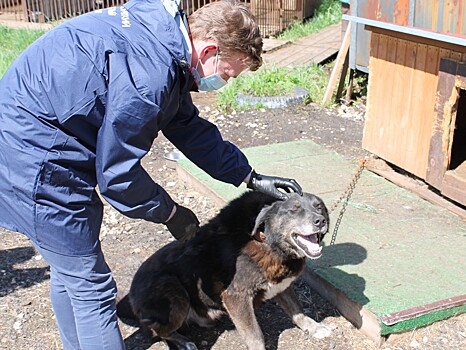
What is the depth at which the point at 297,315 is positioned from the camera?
3.84 metres

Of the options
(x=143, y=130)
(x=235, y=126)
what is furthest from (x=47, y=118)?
(x=235, y=126)

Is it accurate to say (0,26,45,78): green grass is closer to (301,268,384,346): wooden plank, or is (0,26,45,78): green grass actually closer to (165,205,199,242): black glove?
(301,268,384,346): wooden plank

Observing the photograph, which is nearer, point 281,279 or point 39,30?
point 281,279

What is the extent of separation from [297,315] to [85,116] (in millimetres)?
1953

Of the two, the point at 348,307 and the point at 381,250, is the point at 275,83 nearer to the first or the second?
the point at 381,250

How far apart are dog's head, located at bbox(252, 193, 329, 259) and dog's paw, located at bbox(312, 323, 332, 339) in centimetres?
57

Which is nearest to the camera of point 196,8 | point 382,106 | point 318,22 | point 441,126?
point 441,126

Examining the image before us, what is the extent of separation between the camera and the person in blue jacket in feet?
8.25

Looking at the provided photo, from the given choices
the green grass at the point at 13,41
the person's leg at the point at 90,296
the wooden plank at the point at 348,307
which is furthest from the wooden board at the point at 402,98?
the green grass at the point at 13,41

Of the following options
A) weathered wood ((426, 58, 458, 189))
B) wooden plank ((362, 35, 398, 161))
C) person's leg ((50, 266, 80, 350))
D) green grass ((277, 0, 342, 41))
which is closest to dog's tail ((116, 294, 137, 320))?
person's leg ((50, 266, 80, 350))

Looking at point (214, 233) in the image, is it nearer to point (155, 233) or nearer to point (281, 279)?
point (281, 279)

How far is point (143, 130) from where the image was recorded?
2557 mm

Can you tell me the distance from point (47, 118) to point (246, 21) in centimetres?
93

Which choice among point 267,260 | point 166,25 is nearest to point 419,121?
point 267,260
